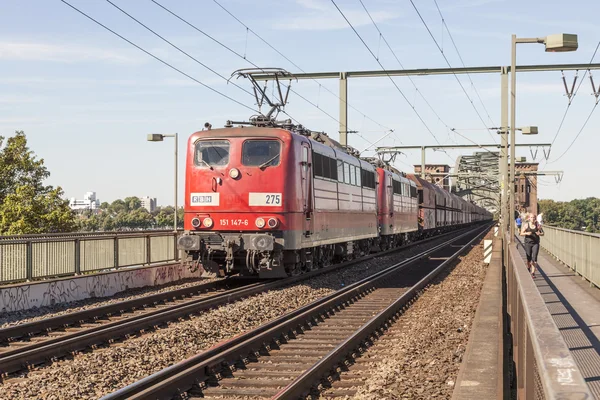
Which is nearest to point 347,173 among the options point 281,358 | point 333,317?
point 333,317

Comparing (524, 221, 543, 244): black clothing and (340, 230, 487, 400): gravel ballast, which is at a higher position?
(524, 221, 543, 244): black clothing

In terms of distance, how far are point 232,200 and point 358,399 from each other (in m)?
10.7

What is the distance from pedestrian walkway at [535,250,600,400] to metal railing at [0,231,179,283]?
389 inches

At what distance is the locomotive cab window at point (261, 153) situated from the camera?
17.9 metres

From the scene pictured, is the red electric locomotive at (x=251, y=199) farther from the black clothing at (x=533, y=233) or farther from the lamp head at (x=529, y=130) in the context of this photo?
the lamp head at (x=529, y=130)

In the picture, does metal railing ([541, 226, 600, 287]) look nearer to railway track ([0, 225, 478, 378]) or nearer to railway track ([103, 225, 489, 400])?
railway track ([103, 225, 489, 400])

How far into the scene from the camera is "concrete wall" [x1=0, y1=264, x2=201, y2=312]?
46.5ft

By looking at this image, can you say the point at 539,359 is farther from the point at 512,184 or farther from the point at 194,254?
the point at 512,184

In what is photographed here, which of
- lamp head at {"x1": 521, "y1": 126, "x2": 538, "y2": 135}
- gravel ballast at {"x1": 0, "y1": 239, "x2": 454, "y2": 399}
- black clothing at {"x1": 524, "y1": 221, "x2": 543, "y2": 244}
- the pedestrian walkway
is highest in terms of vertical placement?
lamp head at {"x1": 521, "y1": 126, "x2": 538, "y2": 135}

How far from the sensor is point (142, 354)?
32.3 ft

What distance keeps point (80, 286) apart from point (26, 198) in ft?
134

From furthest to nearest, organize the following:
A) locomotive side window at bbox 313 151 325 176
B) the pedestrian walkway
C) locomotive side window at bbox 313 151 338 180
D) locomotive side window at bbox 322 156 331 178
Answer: locomotive side window at bbox 322 156 331 178
locomotive side window at bbox 313 151 338 180
locomotive side window at bbox 313 151 325 176
the pedestrian walkway

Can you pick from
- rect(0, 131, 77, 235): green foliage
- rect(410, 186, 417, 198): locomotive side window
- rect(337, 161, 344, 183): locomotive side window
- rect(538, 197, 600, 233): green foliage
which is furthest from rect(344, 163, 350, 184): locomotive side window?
rect(538, 197, 600, 233): green foliage

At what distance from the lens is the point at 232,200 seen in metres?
17.9
